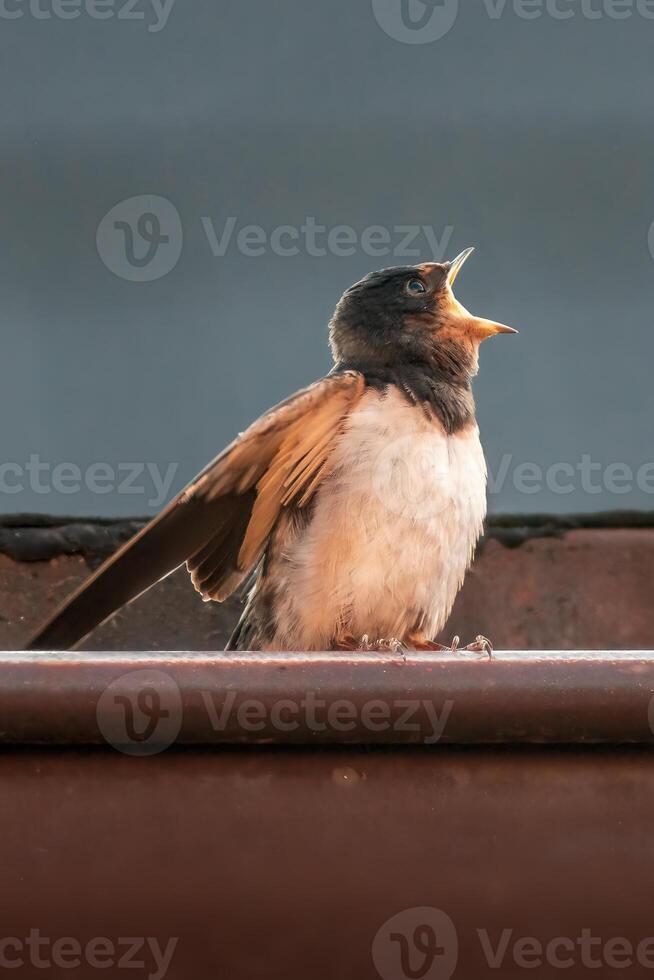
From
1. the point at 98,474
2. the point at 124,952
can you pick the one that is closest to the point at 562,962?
the point at 124,952

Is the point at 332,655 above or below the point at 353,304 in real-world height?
below

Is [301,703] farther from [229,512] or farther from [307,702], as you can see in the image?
[229,512]

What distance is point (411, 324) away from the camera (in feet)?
7.52

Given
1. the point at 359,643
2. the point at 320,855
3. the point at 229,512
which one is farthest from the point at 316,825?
the point at 229,512

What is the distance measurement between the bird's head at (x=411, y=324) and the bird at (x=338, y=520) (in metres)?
0.10

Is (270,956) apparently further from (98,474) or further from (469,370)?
(98,474)

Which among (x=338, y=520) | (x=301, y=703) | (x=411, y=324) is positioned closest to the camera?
(x=301, y=703)

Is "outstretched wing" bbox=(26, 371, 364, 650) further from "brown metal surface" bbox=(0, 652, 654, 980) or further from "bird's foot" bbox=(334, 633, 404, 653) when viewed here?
"brown metal surface" bbox=(0, 652, 654, 980)

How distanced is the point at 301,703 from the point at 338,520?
3.25ft

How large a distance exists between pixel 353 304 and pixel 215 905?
1.49 m

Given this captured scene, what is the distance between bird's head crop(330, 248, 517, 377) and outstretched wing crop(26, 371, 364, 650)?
257 mm

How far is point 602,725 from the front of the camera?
102 cm

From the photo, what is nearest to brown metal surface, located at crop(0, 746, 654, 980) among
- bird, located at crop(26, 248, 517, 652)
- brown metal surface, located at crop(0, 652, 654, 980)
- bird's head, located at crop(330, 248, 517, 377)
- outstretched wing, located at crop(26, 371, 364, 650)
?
brown metal surface, located at crop(0, 652, 654, 980)

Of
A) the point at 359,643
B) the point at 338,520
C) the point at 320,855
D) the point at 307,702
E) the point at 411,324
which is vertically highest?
the point at 411,324
